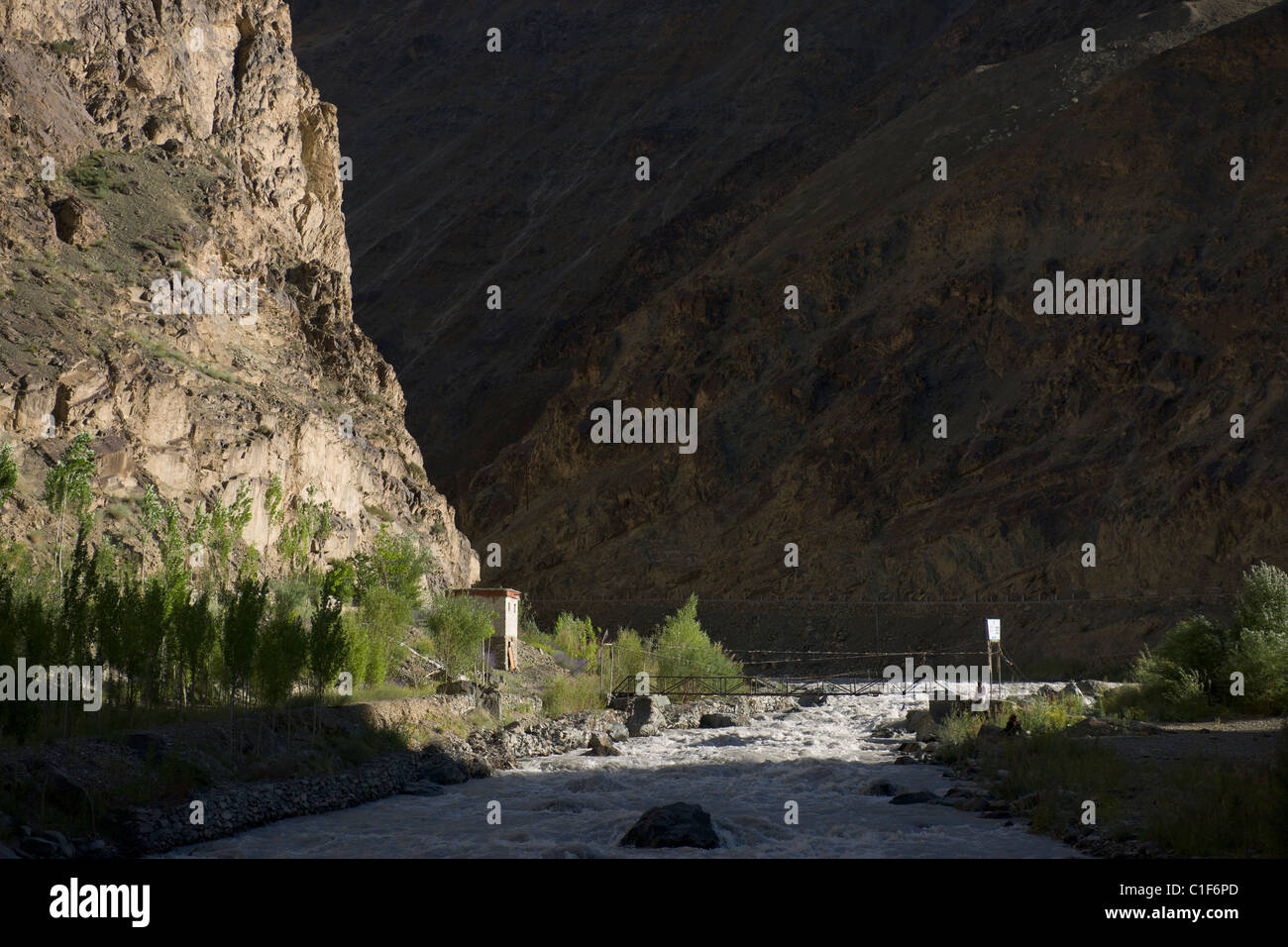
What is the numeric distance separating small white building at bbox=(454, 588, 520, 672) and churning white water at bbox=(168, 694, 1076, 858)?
25.8 feet

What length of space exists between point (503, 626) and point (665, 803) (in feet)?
53.7

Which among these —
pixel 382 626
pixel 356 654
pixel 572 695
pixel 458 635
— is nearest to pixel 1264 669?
pixel 572 695

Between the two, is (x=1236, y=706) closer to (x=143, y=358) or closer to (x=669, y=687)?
(x=669, y=687)

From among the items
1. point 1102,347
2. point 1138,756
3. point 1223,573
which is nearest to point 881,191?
point 1102,347

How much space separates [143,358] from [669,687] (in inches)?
708

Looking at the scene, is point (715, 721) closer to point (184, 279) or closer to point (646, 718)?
point (646, 718)

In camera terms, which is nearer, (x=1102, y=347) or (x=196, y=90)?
(x=196, y=90)

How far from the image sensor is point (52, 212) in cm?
3378

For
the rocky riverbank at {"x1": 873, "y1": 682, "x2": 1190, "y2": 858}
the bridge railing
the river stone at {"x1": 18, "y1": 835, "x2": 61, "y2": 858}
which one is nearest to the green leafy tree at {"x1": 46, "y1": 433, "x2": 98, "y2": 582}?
the river stone at {"x1": 18, "y1": 835, "x2": 61, "y2": 858}

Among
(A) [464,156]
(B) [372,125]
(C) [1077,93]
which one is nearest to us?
(C) [1077,93]

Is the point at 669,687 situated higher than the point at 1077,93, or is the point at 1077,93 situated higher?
the point at 1077,93

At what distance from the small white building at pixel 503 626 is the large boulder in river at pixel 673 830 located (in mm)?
17003

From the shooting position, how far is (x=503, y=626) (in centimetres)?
3491

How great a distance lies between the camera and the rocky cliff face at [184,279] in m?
30.0
